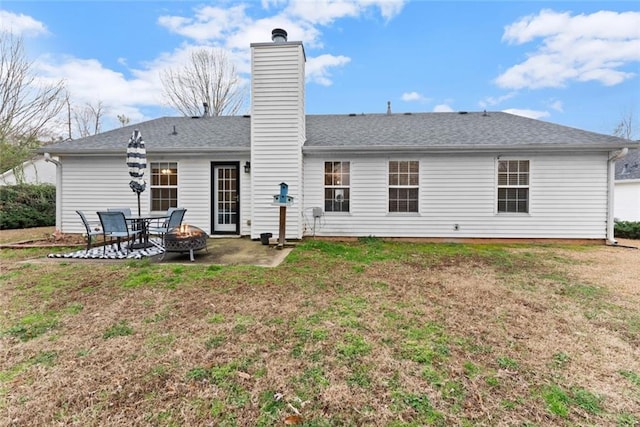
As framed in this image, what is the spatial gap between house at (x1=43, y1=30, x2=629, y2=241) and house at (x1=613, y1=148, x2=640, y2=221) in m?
7.08

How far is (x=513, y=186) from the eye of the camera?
8109mm

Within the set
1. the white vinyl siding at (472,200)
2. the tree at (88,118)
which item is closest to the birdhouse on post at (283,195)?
the white vinyl siding at (472,200)

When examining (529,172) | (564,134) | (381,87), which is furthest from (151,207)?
(381,87)

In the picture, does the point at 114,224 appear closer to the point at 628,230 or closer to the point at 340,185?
the point at 340,185

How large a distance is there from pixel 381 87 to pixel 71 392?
710 inches

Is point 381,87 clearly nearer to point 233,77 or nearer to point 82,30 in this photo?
point 233,77

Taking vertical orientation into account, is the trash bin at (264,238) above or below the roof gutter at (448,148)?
below

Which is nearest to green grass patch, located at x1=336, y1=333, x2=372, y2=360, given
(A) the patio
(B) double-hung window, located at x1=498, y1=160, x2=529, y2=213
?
(A) the patio

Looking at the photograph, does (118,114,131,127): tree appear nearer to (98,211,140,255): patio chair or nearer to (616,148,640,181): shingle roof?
(98,211,140,255): patio chair

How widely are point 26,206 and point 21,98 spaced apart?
5.86 metres

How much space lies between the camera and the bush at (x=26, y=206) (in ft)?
36.6

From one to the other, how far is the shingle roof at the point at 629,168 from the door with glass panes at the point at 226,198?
16431 millimetres

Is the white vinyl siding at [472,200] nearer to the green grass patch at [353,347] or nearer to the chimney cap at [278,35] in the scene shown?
the chimney cap at [278,35]

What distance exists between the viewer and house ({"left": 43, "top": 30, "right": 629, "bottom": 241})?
25.9ft
